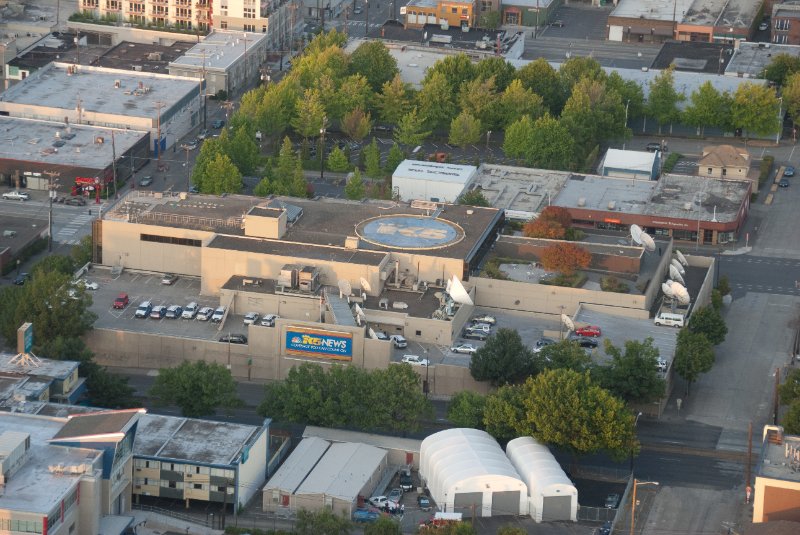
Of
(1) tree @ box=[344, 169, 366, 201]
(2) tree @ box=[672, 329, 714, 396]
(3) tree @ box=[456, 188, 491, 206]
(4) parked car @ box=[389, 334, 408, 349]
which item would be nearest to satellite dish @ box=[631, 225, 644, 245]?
(3) tree @ box=[456, 188, 491, 206]

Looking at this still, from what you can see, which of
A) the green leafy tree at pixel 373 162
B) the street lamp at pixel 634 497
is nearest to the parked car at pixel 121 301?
the green leafy tree at pixel 373 162

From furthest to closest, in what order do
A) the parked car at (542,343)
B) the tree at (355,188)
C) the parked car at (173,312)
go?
1. the tree at (355,188)
2. the parked car at (173,312)
3. the parked car at (542,343)

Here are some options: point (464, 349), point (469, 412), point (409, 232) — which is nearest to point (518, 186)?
point (409, 232)

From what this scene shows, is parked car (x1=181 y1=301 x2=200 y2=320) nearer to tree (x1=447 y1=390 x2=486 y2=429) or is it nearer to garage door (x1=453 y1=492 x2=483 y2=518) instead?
tree (x1=447 y1=390 x2=486 y2=429)

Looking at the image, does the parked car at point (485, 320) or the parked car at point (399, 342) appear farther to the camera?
the parked car at point (485, 320)

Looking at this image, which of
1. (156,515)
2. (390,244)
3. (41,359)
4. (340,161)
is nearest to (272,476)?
(156,515)

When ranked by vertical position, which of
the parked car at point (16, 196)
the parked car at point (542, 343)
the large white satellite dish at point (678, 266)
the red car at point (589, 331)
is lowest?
the parked car at point (16, 196)

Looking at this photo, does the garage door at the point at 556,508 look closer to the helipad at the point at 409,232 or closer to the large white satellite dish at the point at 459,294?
the large white satellite dish at the point at 459,294
